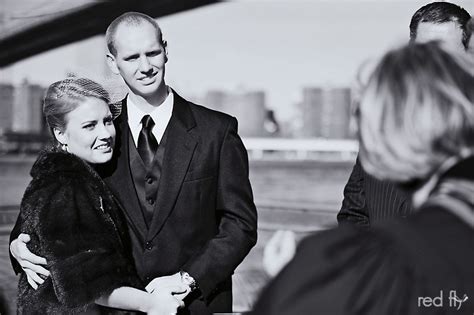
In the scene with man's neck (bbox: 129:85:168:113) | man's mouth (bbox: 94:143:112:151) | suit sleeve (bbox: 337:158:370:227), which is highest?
man's neck (bbox: 129:85:168:113)

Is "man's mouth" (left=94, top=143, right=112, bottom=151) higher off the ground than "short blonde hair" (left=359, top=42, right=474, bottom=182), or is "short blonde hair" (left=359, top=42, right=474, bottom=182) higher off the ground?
"short blonde hair" (left=359, top=42, right=474, bottom=182)

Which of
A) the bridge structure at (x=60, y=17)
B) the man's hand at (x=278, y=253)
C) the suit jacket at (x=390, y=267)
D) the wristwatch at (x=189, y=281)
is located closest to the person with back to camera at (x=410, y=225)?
the suit jacket at (x=390, y=267)

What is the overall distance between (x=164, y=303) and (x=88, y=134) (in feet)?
1.93

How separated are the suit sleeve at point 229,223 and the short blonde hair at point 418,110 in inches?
44.0

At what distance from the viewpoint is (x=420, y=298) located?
43.3 inches

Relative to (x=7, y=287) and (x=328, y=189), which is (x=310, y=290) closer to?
(x=7, y=287)

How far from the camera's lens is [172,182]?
2283 mm

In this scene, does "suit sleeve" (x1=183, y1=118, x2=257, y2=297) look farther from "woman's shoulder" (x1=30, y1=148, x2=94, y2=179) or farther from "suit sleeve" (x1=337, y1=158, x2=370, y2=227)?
"woman's shoulder" (x1=30, y1=148, x2=94, y2=179)

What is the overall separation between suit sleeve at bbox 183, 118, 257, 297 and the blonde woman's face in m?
0.41

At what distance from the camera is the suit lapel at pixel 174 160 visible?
2266 millimetres

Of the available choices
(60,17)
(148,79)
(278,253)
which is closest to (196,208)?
(148,79)

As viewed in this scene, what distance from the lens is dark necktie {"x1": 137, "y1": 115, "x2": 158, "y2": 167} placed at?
7.60 ft

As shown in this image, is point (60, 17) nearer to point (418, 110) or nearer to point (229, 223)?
point (229, 223)

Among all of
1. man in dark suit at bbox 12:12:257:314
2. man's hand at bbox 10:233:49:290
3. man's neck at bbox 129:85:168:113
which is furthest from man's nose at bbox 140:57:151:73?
man's hand at bbox 10:233:49:290
